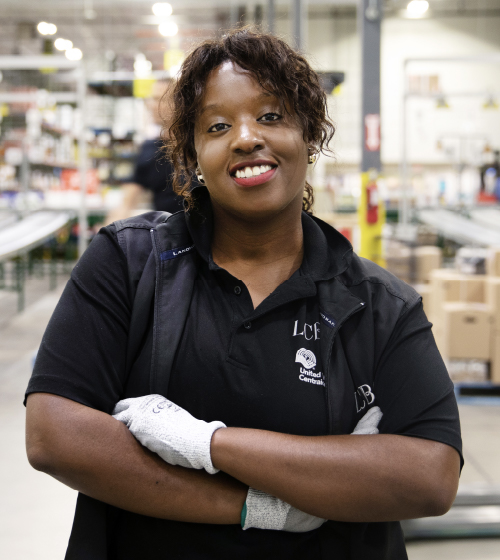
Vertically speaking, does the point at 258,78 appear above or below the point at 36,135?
below

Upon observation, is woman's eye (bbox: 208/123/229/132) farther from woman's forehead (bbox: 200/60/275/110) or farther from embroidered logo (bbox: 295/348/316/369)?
embroidered logo (bbox: 295/348/316/369)

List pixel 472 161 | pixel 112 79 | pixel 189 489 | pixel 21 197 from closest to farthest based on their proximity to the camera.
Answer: pixel 189 489 < pixel 21 197 < pixel 112 79 < pixel 472 161

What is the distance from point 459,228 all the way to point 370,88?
3.12 meters

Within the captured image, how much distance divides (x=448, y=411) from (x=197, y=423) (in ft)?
1.29

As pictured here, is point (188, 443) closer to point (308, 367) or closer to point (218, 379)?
point (218, 379)

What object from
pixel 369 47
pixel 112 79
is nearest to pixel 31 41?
pixel 112 79

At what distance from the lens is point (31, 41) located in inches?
420

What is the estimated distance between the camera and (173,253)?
3.51ft

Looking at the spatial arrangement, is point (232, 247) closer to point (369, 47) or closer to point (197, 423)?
point (197, 423)

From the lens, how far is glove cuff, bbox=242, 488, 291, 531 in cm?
93

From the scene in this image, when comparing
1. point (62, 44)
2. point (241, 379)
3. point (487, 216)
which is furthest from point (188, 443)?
point (62, 44)

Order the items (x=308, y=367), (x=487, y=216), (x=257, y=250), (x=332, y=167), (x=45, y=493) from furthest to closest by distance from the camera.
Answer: (x=332, y=167), (x=487, y=216), (x=45, y=493), (x=257, y=250), (x=308, y=367)

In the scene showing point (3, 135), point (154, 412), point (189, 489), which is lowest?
point (189, 489)

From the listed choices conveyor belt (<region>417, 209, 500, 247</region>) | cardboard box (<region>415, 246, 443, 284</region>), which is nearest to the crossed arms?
cardboard box (<region>415, 246, 443, 284</region>)
